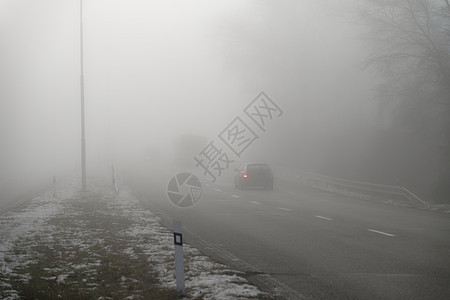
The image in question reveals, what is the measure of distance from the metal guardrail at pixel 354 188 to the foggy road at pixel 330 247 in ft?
17.0

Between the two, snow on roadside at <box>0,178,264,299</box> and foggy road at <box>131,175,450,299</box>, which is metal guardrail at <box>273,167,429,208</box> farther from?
snow on roadside at <box>0,178,264,299</box>

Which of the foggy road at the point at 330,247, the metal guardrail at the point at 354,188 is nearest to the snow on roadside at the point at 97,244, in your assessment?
the foggy road at the point at 330,247

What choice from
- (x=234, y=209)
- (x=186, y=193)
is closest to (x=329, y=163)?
(x=186, y=193)

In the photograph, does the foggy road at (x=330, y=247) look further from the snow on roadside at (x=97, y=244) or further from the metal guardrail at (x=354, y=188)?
the metal guardrail at (x=354, y=188)

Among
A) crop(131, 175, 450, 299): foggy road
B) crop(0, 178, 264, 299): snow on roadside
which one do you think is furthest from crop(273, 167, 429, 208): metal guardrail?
crop(0, 178, 264, 299): snow on roadside

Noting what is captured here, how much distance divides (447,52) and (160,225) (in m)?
18.1

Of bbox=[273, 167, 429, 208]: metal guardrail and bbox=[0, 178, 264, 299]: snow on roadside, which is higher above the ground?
bbox=[0, 178, 264, 299]: snow on roadside

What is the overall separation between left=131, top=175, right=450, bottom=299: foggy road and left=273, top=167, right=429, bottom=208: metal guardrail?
204 inches

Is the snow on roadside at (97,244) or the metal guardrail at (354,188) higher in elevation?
the snow on roadside at (97,244)

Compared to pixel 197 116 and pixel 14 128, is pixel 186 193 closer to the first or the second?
pixel 197 116

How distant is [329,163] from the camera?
39.6 m

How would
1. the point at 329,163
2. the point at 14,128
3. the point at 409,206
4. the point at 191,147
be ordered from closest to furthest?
the point at 409,206 < the point at 329,163 < the point at 191,147 < the point at 14,128

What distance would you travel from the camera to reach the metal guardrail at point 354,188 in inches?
945

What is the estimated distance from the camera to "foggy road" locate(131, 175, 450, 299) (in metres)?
7.32
